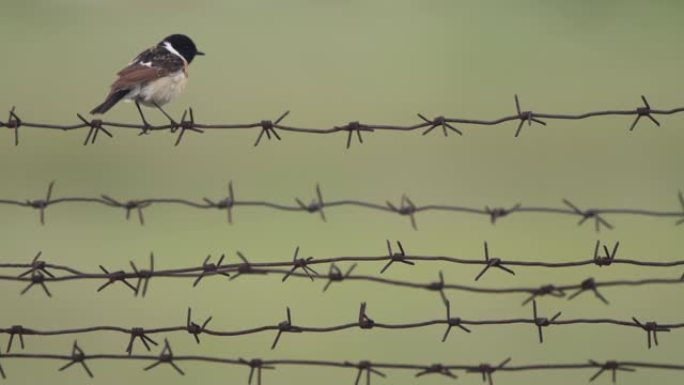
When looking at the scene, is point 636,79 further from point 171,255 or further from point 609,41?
point 171,255

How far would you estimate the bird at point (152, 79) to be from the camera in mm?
8727

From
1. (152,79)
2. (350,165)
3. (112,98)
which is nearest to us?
(112,98)

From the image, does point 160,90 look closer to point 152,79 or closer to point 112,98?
point 152,79

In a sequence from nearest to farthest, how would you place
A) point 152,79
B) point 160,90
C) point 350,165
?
point 152,79
point 160,90
point 350,165

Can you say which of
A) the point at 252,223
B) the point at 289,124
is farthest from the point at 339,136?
the point at 252,223

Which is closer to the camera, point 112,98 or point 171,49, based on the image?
point 112,98

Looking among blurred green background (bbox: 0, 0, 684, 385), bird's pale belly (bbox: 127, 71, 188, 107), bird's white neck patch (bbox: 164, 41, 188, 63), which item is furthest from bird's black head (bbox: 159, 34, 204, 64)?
blurred green background (bbox: 0, 0, 684, 385)

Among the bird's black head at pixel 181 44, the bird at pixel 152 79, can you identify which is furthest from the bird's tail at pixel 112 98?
the bird's black head at pixel 181 44

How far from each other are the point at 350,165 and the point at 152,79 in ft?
28.9

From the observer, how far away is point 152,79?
29.0 feet

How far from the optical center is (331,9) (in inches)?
1056

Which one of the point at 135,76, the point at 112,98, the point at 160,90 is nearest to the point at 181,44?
the point at 160,90

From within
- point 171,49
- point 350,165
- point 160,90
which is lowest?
point 160,90

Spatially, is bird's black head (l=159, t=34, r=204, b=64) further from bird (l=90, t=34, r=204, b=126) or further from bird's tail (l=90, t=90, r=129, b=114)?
bird's tail (l=90, t=90, r=129, b=114)
